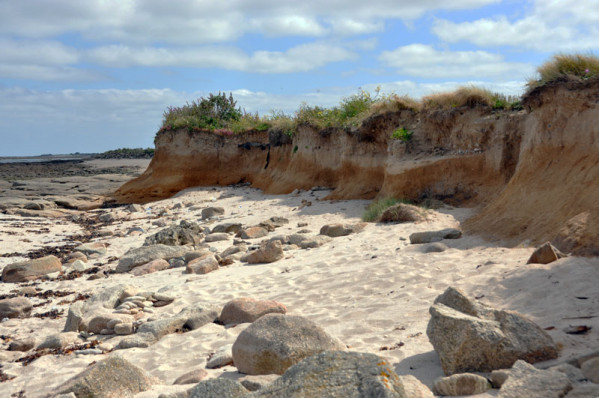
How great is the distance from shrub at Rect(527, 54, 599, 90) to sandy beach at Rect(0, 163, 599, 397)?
2.66 m

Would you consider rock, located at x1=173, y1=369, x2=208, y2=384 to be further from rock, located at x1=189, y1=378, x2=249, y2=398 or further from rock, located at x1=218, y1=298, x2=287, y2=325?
rock, located at x1=218, y1=298, x2=287, y2=325

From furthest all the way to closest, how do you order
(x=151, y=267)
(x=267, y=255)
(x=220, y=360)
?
(x=151, y=267) < (x=267, y=255) < (x=220, y=360)

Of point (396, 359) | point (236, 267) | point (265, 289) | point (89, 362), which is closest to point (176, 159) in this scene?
point (236, 267)

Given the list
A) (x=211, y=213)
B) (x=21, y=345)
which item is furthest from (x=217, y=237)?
(x=21, y=345)

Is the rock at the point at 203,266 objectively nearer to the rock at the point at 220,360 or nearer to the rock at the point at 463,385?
the rock at the point at 220,360

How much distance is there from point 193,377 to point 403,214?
21.1 feet

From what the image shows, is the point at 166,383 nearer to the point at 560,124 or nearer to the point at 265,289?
the point at 265,289

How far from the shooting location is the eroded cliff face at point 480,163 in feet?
23.0

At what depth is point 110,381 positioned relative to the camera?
3758 mm

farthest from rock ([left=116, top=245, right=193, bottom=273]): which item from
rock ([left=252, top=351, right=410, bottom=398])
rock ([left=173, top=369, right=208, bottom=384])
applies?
rock ([left=252, top=351, right=410, bottom=398])

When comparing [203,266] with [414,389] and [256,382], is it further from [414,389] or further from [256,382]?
[414,389]

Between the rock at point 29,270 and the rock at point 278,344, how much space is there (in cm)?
618

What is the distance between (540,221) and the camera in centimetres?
704

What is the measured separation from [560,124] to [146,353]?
21.3ft
